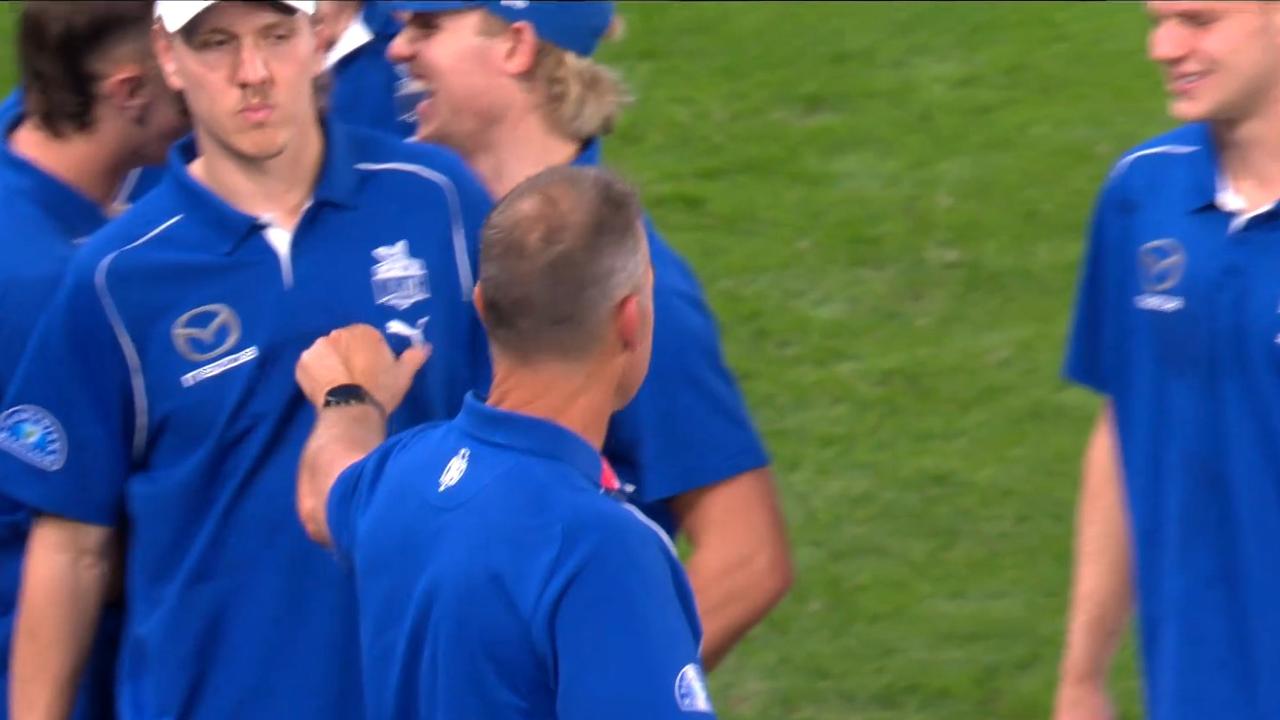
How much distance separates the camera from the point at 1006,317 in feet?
26.1

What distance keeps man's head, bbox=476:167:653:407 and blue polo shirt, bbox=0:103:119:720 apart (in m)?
1.10

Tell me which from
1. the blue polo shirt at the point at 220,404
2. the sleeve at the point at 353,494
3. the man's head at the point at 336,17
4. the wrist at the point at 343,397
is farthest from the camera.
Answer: the man's head at the point at 336,17

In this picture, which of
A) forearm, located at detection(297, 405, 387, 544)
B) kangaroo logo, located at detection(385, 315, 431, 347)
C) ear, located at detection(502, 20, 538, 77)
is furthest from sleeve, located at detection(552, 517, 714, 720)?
ear, located at detection(502, 20, 538, 77)

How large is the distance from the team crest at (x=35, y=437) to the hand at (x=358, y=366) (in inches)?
14.6

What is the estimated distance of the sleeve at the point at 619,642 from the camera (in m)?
2.51

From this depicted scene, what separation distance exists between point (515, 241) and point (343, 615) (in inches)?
34.6

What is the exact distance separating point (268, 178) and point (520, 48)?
0.70 metres

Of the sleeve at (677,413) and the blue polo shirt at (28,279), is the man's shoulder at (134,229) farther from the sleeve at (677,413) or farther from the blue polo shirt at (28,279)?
the sleeve at (677,413)

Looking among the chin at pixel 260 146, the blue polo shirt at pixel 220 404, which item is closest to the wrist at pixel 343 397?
the blue polo shirt at pixel 220 404

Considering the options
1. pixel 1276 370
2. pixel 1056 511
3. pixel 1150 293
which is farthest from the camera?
pixel 1056 511

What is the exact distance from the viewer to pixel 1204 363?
332 cm

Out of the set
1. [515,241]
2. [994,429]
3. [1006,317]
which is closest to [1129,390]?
[515,241]

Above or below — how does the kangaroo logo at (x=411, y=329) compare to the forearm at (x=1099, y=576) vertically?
above

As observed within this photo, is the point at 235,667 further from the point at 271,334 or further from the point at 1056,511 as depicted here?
the point at 1056,511
